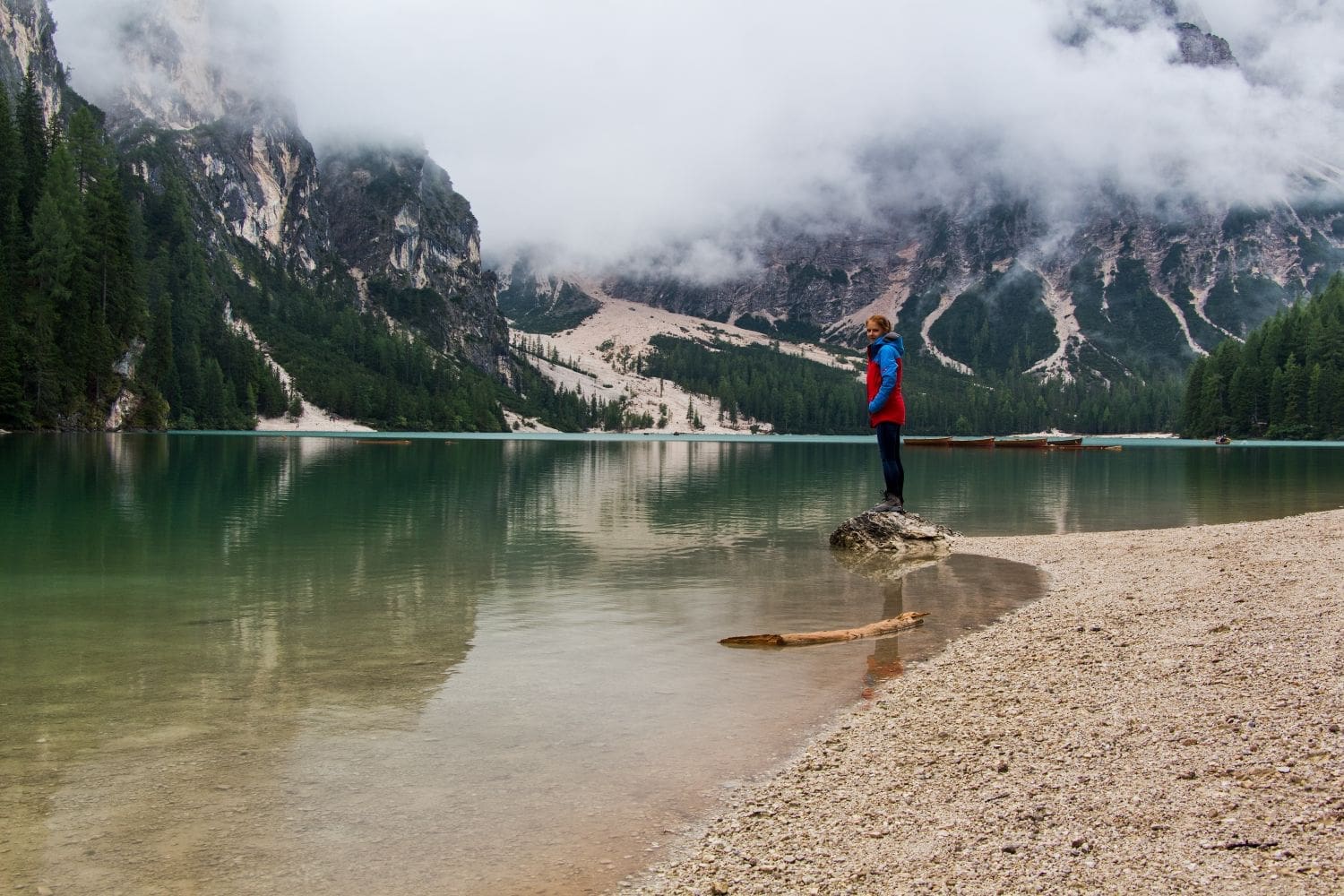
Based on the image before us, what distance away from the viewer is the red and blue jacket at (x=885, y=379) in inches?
1073

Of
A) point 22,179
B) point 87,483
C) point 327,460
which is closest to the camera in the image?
point 87,483

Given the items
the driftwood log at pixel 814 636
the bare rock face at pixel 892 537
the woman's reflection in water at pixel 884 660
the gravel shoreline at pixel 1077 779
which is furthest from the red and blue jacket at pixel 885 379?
the gravel shoreline at pixel 1077 779

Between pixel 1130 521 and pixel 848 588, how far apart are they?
2548 centimetres

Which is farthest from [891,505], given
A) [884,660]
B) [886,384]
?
[884,660]

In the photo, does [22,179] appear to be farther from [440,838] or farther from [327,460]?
[440,838]

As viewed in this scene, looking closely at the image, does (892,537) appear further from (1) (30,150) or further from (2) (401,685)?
(1) (30,150)

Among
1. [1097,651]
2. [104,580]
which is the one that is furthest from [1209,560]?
[104,580]

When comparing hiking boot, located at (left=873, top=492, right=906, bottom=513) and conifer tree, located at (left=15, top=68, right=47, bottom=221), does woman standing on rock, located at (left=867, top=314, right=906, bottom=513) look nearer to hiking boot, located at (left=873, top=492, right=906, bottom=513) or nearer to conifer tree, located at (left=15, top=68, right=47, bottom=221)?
hiking boot, located at (left=873, top=492, right=906, bottom=513)

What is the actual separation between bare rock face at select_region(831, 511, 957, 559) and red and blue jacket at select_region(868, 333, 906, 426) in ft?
14.2

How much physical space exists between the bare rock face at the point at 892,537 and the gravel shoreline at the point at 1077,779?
14.3m

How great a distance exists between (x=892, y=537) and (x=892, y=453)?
3.16 metres

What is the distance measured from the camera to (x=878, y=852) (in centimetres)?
801

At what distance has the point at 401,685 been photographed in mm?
14164

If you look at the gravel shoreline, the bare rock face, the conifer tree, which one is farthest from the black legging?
the conifer tree
